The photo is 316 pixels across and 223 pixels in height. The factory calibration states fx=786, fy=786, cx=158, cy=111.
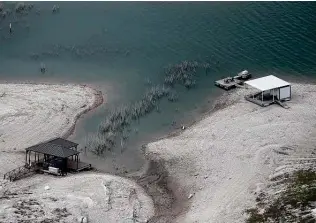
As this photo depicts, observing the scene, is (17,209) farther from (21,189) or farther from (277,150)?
(277,150)

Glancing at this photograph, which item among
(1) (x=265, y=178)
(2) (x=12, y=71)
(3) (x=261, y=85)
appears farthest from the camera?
(2) (x=12, y=71)

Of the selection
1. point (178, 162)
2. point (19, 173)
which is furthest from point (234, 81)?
point (19, 173)

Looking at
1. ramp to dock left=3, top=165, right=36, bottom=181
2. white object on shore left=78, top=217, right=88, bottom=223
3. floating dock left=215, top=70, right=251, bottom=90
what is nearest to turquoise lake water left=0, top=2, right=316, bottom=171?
floating dock left=215, top=70, right=251, bottom=90

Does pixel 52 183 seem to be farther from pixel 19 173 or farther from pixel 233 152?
pixel 233 152

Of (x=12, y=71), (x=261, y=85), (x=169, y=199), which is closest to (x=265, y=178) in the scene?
(x=169, y=199)

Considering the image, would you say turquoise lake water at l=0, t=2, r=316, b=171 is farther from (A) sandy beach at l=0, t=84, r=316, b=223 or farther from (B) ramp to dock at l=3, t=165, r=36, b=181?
(B) ramp to dock at l=3, t=165, r=36, b=181

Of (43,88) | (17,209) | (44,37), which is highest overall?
(44,37)

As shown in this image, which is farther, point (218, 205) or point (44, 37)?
point (44, 37)
